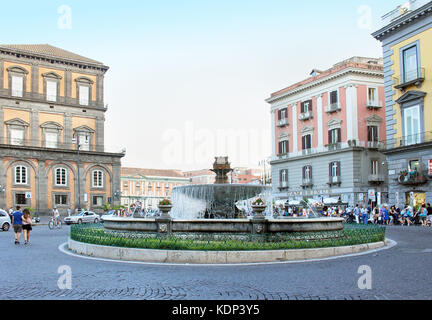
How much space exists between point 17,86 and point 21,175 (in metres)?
10.1

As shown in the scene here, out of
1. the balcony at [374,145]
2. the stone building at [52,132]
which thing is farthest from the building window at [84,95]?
the balcony at [374,145]

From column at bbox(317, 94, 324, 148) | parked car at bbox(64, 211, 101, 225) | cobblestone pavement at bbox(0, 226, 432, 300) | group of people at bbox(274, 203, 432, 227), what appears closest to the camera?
cobblestone pavement at bbox(0, 226, 432, 300)

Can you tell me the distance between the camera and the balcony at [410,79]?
29.6 meters

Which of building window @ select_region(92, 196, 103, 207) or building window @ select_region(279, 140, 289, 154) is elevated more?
building window @ select_region(279, 140, 289, 154)

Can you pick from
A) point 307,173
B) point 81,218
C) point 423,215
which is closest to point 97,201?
point 81,218

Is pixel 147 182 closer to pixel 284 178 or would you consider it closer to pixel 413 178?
pixel 284 178

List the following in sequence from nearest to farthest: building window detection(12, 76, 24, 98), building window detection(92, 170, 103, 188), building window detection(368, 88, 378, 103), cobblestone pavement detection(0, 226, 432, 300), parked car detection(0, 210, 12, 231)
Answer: cobblestone pavement detection(0, 226, 432, 300) < parked car detection(0, 210, 12, 231) < building window detection(368, 88, 378, 103) < building window detection(12, 76, 24, 98) < building window detection(92, 170, 103, 188)

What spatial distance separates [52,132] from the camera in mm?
51312

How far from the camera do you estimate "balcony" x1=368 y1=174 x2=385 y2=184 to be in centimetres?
4216

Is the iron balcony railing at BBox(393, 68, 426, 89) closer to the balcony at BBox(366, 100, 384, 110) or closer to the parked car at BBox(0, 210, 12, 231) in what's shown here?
the balcony at BBox(366, 100, 384, 110)

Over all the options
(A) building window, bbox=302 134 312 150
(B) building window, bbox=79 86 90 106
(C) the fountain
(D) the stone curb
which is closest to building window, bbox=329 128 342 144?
(A) building window, bbox=302 134 312 150

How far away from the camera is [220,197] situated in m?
16.7
